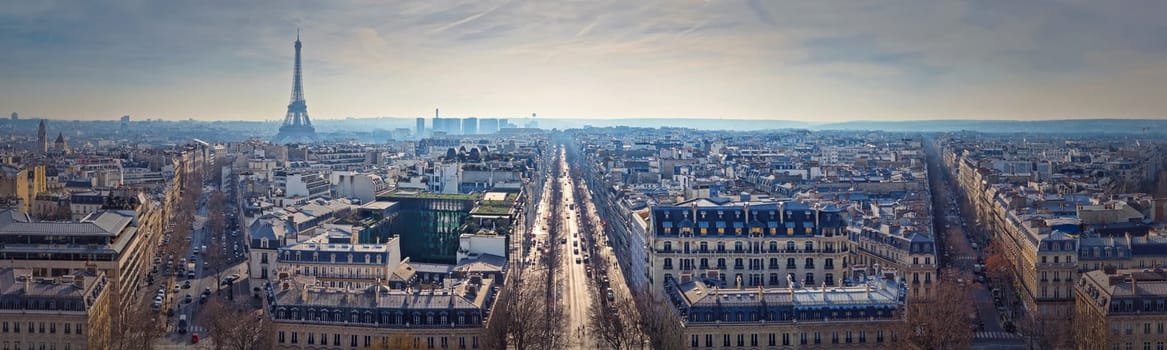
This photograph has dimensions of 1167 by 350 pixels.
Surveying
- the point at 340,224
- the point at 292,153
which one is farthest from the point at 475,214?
the point at 292,153

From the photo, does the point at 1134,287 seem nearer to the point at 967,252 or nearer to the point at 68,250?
the point at 967,252

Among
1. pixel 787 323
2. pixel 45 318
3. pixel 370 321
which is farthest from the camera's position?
pixel 45 318

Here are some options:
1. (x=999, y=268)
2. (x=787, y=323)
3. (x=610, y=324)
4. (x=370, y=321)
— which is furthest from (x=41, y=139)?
(x=787, y=323)

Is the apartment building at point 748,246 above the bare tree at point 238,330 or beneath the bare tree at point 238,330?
above

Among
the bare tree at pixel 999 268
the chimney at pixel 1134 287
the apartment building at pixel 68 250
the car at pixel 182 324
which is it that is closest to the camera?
the chimney at pixel 1134 287

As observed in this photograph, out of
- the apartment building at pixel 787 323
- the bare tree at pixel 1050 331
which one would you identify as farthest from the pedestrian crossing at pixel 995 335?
the apartment building at pixel 787 323

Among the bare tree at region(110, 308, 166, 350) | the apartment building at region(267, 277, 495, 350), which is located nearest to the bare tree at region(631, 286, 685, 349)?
the apartment building at region(267, 277, 495, 350)

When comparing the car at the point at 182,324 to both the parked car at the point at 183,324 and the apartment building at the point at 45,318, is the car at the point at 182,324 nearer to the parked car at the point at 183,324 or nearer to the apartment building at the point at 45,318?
the parked car at the point at 183,324

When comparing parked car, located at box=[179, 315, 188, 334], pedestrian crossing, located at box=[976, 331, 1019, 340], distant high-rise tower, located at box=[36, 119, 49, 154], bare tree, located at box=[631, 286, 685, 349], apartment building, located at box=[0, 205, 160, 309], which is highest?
distant high-rise tower, located at box=[36, 119, 49, 154]

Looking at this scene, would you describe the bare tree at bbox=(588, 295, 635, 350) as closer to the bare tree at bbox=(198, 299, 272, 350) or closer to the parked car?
the bare tree at bbox=(198, 299, 272, 350)

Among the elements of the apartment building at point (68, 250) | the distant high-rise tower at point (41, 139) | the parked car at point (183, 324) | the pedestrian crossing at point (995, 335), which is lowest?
the parked car at point (183, 324)
